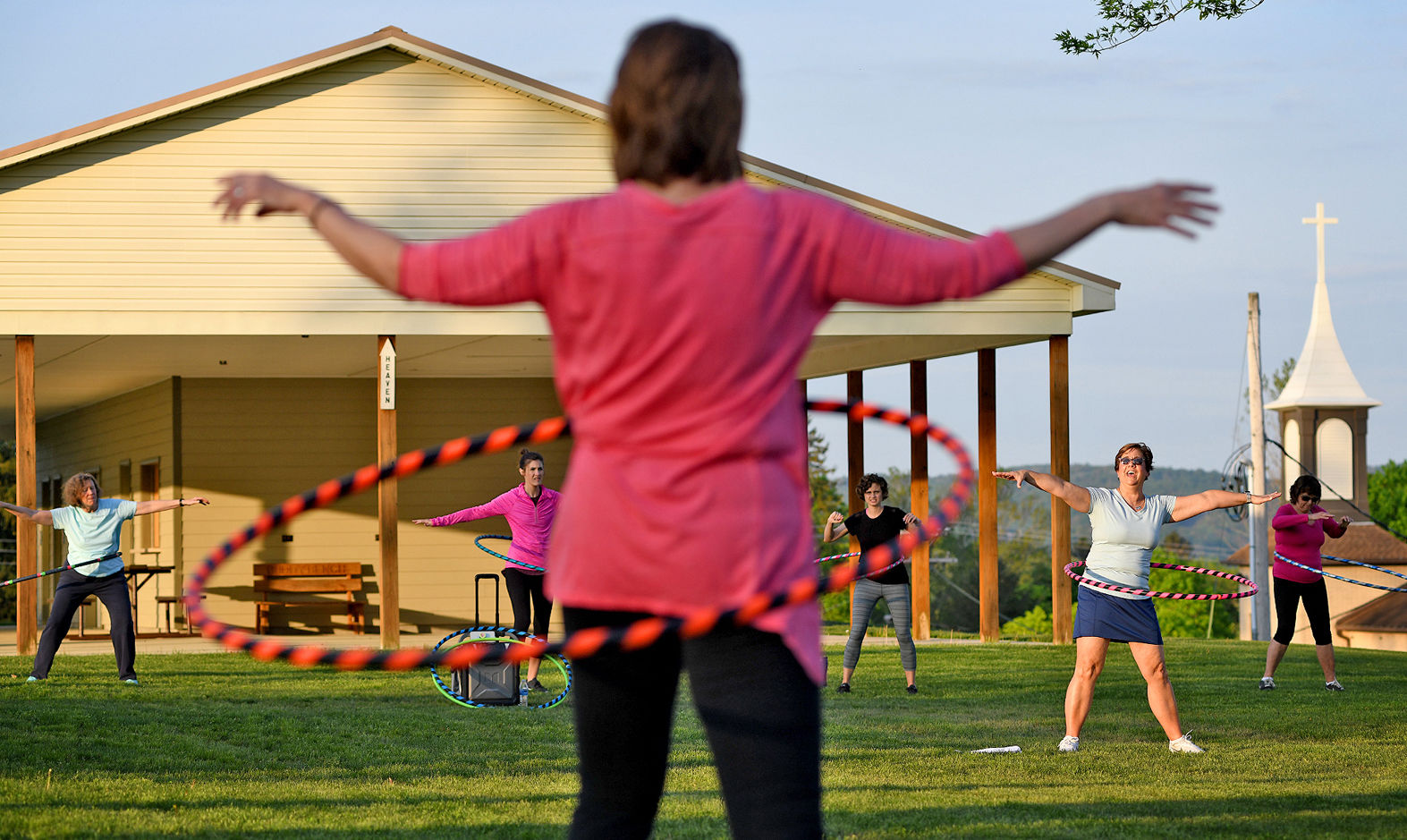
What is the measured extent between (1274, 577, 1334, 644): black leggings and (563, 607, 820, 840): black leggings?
1247cm

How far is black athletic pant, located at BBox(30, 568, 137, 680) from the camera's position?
13516 millimetres

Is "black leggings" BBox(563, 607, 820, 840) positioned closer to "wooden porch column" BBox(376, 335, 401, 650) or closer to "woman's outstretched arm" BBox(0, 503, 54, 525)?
"woman's outstretched arm" BBox(0, 503, 54, 525)

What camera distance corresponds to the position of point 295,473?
23641 mm

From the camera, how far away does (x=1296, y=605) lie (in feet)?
46.9

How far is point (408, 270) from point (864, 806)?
5523 millimetres

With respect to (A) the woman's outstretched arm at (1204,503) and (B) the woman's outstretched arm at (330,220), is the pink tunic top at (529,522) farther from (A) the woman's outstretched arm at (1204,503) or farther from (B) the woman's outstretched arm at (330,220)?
(B) the woman's outstretched arm at (330,220)

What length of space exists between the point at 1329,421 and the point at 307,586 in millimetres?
34424

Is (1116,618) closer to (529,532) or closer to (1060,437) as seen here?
(529,532)

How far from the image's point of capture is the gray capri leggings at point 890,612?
520 inches

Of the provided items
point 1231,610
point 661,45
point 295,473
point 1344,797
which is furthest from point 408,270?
point 1231,610

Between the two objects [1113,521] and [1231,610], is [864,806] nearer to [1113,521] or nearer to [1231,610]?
[1113,521]

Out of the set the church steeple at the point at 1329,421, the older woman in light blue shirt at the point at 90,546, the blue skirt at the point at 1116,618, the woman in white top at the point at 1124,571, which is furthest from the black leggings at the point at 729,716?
the church steeple at the point at 1329,421

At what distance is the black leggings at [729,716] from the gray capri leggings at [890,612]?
10.4 meters

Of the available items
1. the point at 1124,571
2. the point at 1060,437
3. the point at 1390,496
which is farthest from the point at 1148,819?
the point at 1390,496
